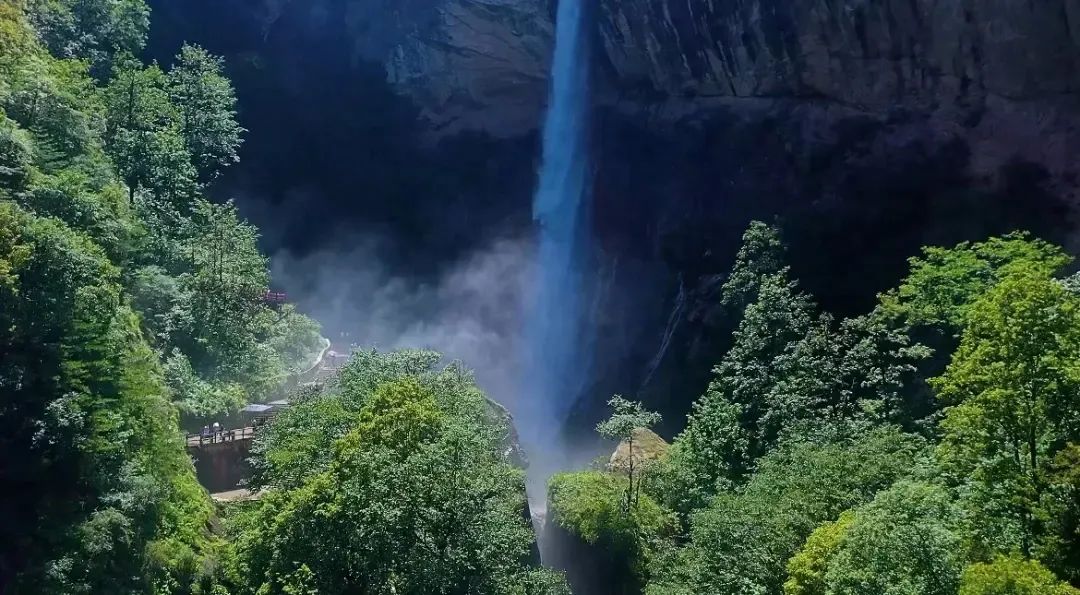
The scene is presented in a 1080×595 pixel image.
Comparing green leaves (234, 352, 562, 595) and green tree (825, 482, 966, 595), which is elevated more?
green leaves (234, 352, 562, 595)

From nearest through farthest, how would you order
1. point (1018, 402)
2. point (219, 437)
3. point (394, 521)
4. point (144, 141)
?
point (1018, 402) → point (394, 521) → point (219, 437) → point (144, 141)

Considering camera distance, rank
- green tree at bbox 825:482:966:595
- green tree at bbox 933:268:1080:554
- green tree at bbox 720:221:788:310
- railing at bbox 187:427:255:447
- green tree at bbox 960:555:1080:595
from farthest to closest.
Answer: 1. green tree at bbox 720:221:788:310
2. railing at bbox 187:427:255:447
3. green tree at bbox 933:268:1080:554
4. green tree at bbox 825:482:966:595
5. green tree at bbox 960:555:1080:595

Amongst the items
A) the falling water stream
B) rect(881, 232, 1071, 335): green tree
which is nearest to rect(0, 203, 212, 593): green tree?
rect(881, 232, 1071, 335): green tree

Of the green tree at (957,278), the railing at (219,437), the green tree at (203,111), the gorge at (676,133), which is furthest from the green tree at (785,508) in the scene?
the green tree at (203,111)

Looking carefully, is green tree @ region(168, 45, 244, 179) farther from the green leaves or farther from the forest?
the green leaves

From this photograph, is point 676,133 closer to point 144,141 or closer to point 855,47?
point 855,47

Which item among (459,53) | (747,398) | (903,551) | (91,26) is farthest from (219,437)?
(459,53)

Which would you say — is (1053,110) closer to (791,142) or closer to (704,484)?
(791,142)

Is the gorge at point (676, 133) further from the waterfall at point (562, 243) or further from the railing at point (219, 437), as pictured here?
the railing at point (219, 437)
